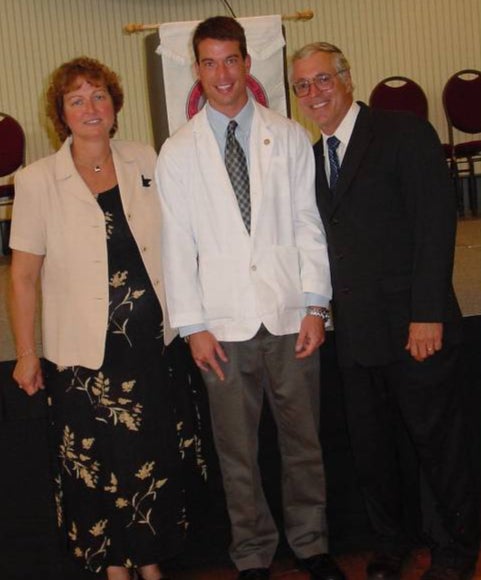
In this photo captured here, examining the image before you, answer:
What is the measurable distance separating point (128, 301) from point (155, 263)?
0.14 meters

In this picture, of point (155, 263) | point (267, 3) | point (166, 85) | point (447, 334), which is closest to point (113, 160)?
point (155, 263)

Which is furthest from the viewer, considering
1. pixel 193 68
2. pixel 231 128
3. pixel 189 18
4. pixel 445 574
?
pixel 189 18

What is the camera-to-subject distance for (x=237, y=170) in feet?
8.83

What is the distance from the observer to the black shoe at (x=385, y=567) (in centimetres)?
287

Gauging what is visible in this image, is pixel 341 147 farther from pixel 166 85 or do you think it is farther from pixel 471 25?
pixel 471 25

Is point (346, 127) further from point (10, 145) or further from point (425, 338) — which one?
point (10, 145)

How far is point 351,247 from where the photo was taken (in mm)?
2699

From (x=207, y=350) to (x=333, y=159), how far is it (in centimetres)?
68

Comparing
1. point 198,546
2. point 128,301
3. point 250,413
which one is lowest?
point 198,546

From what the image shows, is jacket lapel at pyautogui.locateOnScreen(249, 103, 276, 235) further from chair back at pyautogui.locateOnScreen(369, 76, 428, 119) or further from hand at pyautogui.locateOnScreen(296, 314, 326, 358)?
chair back at pyautogui.locateOnScreen(369, 76, 428, 119)

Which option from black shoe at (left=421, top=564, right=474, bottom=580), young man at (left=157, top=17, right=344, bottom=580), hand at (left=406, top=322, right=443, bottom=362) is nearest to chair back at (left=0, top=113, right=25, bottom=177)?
young man at (left=157, top=17, right=344, bottom=580)

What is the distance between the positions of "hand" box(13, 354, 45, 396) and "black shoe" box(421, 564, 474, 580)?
1318mm

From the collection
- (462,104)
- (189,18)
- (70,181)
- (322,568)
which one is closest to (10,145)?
(189,18)

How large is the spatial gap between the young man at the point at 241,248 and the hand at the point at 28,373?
0.45 m
